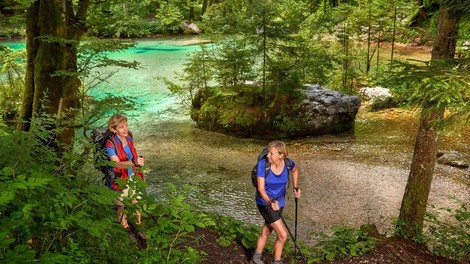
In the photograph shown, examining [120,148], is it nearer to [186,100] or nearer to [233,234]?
[233,234]

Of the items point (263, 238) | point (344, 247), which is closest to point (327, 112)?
point (344, 247)

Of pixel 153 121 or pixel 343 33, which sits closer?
pixel 153 121

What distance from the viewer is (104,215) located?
294 centimetres

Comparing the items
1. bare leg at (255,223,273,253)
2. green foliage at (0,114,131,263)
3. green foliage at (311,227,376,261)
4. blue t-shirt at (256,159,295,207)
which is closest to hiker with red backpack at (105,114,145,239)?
green foliage at (0,114,131,263)

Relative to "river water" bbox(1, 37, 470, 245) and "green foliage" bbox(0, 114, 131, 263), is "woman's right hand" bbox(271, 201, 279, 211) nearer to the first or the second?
"river water" bbox(1, 37, 470, 245)

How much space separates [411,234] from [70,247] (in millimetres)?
5136

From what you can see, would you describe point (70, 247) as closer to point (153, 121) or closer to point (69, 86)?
point (69, 86)

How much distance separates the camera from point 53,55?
228 inches

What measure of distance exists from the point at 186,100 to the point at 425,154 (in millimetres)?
11498

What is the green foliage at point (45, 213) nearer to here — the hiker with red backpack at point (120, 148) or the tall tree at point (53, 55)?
the hiker with red backpack at point (120, 148)

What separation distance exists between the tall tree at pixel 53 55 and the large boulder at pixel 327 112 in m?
8.13

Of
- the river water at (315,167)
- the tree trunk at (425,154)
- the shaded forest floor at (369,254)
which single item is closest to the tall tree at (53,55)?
the river water at (315,167)

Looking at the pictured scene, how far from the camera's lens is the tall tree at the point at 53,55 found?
5.73m

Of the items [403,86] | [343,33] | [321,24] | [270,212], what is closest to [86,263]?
[270,212]
